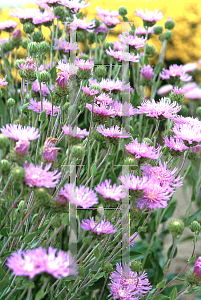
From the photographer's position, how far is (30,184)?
0.78m

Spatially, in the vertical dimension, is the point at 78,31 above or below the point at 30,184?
above

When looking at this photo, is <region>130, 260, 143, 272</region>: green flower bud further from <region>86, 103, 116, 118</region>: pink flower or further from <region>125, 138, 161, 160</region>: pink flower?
<region>86, 103, 116, 118</region>: pink flower

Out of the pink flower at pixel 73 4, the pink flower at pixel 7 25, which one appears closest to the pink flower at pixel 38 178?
the pink flower at pixel 73 4

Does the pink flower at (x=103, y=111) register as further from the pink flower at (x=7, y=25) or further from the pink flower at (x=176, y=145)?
the pink flower at (x=7, y=25)

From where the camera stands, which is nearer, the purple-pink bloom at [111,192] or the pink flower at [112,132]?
the purple-pink bloom at [111,192]

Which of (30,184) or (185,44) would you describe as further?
(185,44)

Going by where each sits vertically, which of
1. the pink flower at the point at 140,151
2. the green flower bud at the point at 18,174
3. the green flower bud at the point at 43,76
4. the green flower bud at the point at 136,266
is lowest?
the green flower bud at the point at 136,266

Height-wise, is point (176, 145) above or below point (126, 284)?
above

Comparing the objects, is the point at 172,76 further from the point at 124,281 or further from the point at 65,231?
the point at 124,281

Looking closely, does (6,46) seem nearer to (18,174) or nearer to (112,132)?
(112,132)

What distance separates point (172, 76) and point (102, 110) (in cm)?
85

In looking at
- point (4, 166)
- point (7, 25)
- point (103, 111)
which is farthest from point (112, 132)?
point (7, 25)

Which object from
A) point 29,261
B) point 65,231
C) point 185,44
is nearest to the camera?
point 29,261

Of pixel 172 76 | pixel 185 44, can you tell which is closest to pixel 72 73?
pixel 172 76
